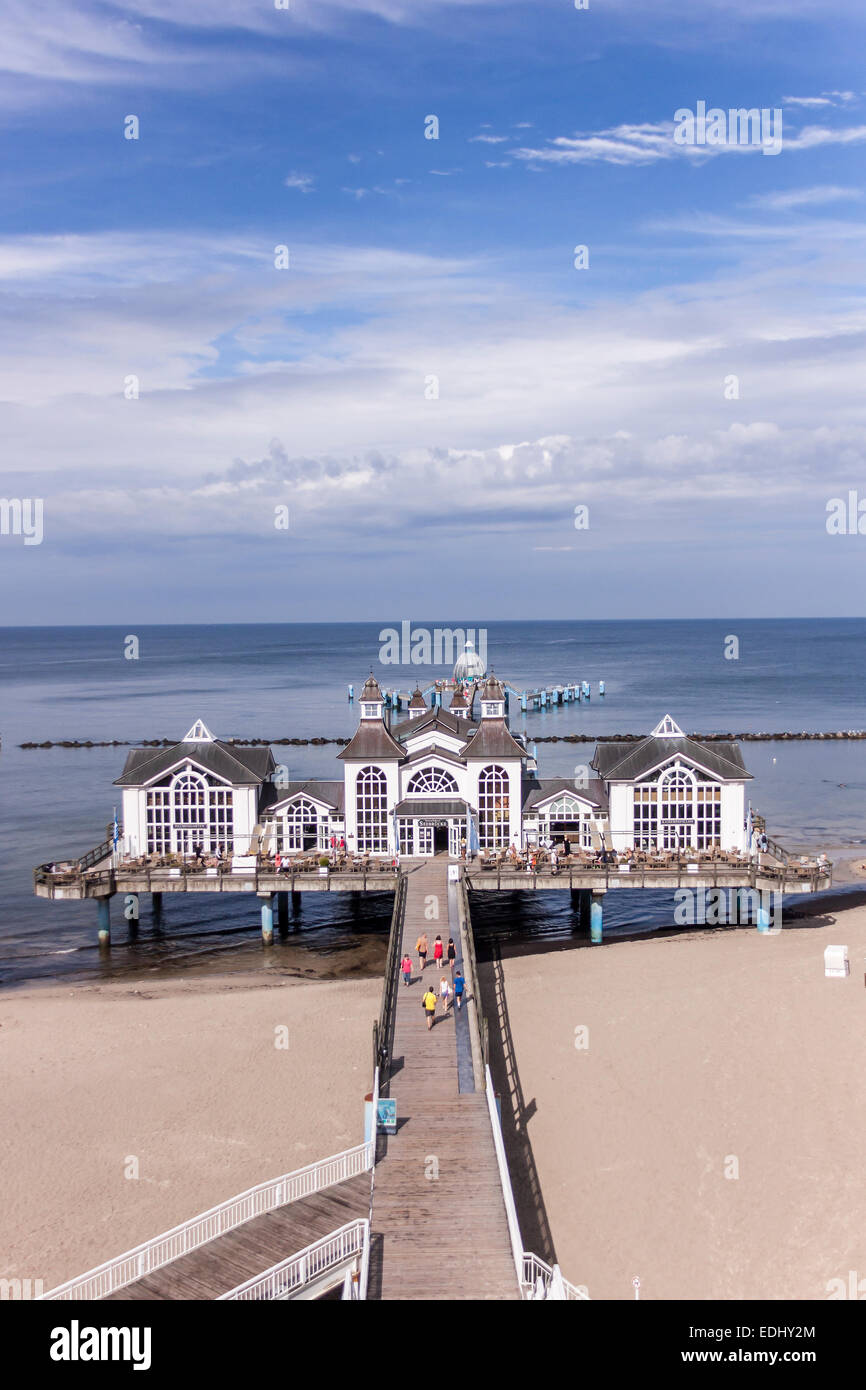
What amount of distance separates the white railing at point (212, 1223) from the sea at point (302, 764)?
16600 mm

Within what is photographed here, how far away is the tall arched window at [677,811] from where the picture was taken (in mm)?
39531

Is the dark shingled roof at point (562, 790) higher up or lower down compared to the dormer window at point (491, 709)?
lower down

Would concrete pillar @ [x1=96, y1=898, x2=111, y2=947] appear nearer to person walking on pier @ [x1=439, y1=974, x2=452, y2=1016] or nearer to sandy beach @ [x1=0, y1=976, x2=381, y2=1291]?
sandy beach @ [x1=0, y1=976, x2=381, y2=1291]

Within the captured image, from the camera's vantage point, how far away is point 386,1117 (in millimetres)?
19828

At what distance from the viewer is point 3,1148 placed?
882 inches

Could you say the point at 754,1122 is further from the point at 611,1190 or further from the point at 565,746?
the point at 565,746

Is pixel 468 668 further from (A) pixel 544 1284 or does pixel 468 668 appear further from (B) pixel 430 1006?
(A) pixel 544 1284

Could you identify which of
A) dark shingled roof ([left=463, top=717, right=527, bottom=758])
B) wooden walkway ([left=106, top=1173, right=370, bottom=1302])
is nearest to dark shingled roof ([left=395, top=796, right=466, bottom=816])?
dark shingled roof ([left=463, top=717, right=527, bottom=758])

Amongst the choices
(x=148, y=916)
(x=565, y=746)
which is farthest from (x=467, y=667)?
(x=148, y=916)

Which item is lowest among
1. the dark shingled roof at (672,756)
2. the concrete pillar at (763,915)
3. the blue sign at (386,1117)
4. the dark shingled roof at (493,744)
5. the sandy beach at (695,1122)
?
the sandy beach at (695,1122)

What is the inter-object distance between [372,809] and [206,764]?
20.9ft

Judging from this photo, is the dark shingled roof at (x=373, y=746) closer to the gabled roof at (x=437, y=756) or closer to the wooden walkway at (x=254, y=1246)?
the gabled roof at (x=437, y=756)

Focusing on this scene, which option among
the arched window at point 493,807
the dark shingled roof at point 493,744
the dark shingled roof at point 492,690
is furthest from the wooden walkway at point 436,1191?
the dark shingled roof at point 492,690
